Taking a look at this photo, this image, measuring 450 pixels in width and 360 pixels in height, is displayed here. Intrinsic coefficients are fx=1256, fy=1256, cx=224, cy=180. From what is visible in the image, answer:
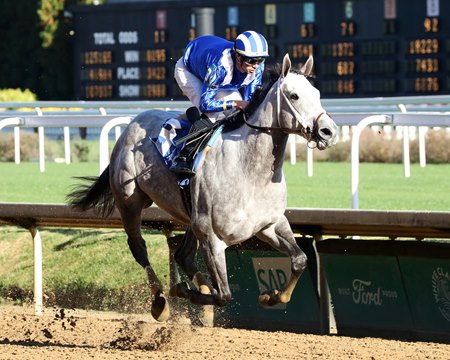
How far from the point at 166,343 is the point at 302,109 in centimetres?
168

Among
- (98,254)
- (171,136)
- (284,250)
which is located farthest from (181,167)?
(98,254)

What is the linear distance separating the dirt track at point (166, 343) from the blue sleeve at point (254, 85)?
52.3 inches

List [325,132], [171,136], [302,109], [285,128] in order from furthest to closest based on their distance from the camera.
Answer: [171,136] < [285,128] < [302,109] < [325,132]

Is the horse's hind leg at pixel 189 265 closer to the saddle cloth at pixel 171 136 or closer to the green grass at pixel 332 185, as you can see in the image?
the saddle cloth at pixel 171 136

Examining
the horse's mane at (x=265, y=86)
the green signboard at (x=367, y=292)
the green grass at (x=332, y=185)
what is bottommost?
the green signboard at (x=367, y=292)

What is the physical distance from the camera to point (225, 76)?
248 inches

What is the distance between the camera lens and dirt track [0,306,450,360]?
252 inches

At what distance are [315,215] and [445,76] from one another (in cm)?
914

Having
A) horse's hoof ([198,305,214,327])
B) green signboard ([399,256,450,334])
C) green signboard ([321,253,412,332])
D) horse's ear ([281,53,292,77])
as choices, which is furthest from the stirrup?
horse's hoof ([198,305,214,327])

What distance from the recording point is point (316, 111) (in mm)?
5844

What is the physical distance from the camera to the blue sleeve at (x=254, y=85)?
6.36m

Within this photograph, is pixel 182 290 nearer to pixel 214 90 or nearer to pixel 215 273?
pixel 215 273

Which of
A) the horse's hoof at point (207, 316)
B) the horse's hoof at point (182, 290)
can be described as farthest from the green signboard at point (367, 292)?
the horse's hoof at point (182, 290)

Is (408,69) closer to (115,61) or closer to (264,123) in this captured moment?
(115,61)
